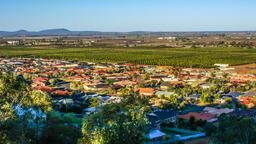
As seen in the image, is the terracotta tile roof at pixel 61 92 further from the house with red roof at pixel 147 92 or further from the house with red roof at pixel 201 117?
the house with red roof at pixel 201 117

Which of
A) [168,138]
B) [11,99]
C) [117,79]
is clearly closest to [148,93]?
[117,79]

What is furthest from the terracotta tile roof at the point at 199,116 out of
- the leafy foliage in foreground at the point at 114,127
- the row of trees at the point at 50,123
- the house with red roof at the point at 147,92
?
the leafy foliage in foreground at the point at 114,127

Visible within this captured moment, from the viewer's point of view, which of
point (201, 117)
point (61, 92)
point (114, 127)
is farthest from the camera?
point (61, 92)

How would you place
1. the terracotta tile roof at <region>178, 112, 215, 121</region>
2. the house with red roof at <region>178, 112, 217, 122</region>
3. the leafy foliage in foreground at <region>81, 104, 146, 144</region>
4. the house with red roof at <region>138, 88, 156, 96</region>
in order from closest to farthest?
the leafy foliage in foreground at <region>81, 104, 146, 144</region>
the house with red roof at <region>178, 112, 217, 122</region>
the terracotta tile roof at <region>178, 112, 215, 121</region>
the house with red roof at <region>138, 88, 156, 96</region>

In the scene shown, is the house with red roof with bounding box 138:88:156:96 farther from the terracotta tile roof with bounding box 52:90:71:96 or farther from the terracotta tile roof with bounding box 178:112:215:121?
the terracotta tile roof with bounding box 178:112:215:121

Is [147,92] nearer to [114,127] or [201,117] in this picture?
[201,117]

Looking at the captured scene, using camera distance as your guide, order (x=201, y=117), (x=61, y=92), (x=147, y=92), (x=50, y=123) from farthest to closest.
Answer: (x=147, y=92), (x=61, y=92), (x=201, y=117), (x=50, y=123)

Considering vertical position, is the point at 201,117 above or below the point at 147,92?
above

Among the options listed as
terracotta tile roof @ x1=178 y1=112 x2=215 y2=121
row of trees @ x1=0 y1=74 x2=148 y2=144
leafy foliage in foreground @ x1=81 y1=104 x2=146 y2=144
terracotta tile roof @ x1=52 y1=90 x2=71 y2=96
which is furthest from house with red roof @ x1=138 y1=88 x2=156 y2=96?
leafy foliage in foreground @ x1=81 y1=104 x2=146 y2=144

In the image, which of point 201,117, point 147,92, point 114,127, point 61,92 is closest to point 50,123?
point 114,127

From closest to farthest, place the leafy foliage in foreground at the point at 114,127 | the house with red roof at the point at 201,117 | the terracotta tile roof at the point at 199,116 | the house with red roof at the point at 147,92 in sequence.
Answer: the leafy foliage in foreground at the point at 114,127, the house with red roof at the point at 201,117, the terracotta tile roof at the point at 199,116, the house with red roof at the point at 147,92

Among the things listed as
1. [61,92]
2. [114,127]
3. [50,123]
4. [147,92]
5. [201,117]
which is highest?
[114,127]
